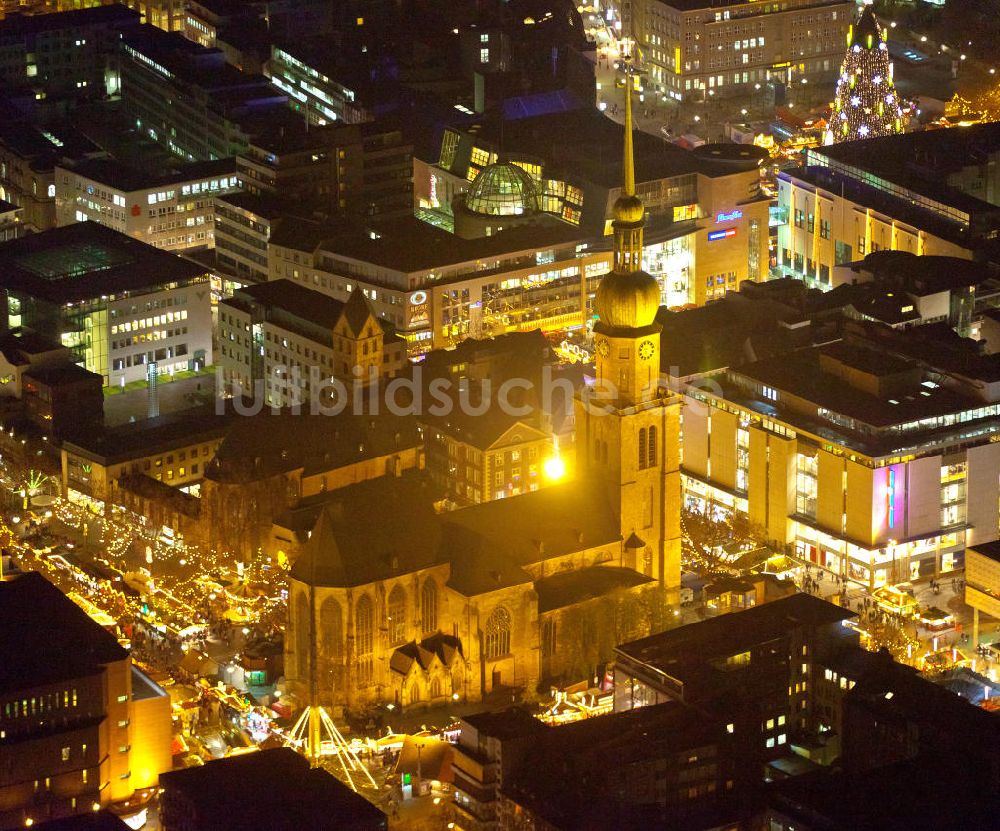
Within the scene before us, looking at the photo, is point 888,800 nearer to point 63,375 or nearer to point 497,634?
point 497,634

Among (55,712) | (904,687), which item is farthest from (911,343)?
(55,712)

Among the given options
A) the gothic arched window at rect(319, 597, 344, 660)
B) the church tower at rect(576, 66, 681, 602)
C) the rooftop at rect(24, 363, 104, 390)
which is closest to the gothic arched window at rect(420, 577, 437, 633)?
the gothic arched window at rect(319, 597, 344, 660)

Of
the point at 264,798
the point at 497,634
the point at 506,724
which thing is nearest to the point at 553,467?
the point at 497,634

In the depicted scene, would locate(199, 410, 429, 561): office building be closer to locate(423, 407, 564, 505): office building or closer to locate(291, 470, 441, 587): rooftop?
locate(423, 407, 564, 505): office building

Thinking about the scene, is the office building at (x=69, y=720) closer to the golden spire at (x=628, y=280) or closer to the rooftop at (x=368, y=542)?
the rooftop at (x=368, y=542)

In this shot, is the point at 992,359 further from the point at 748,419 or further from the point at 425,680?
the point at 425,680
